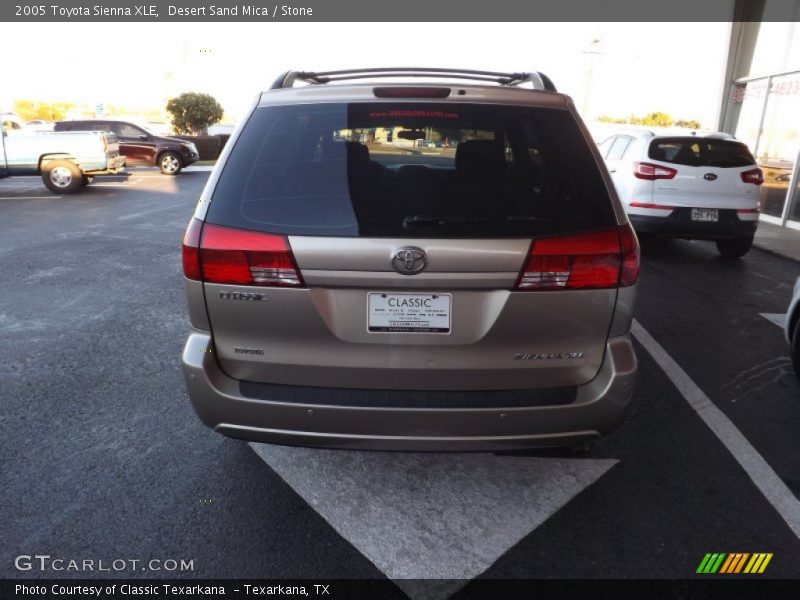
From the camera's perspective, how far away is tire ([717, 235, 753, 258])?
876 centimetres

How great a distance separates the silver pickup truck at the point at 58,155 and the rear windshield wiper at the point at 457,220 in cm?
1527

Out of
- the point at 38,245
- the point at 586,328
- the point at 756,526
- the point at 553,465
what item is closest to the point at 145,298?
the point at 38,245

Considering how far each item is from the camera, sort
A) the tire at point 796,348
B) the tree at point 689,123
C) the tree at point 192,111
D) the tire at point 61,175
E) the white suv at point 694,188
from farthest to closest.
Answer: the tree at point 192,111 < the tree at point 689,123 < the tire at point 61,175 < the white suv at point 694,188 < the tire at point 796,348

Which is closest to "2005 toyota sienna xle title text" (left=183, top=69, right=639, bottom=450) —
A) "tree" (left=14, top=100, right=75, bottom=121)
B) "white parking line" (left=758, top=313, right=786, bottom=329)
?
"white parking line" (left=758, top=313, right=786, bottom=329)

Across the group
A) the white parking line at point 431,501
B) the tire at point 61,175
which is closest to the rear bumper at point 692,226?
the white parking line at point 431,501

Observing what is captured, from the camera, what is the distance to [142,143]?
2058cm

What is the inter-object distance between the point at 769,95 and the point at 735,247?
8146mm

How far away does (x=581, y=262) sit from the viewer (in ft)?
7.86

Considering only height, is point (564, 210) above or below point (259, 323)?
above

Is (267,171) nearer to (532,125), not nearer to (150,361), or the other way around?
(532,125)

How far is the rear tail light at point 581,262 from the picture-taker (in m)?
2.35

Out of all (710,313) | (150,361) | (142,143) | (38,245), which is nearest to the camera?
(150,361)

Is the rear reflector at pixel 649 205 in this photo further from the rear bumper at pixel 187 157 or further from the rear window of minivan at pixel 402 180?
the rear bumper at pixel 187 157

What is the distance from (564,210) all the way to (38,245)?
8.61 metres
